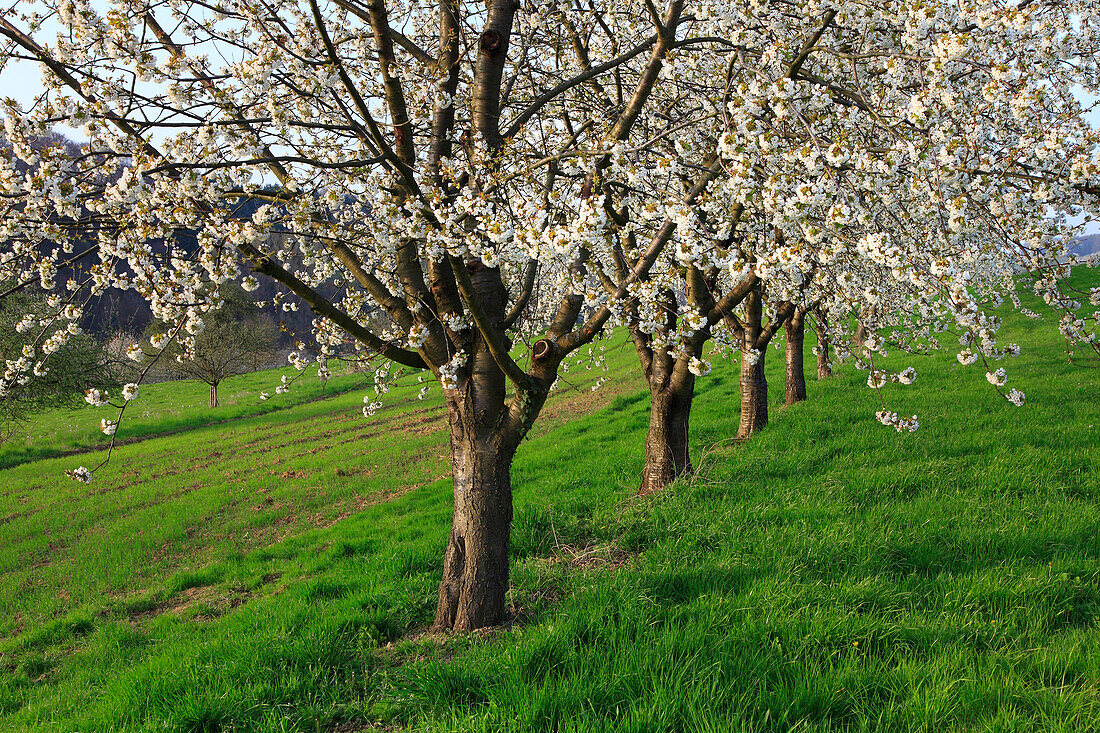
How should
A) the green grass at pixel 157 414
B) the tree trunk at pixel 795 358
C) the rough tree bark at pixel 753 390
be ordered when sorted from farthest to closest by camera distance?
the green grass at pixel 157 414 < the tree trunk at pixel 795 358 < the rough tree bark at pixel 753 390

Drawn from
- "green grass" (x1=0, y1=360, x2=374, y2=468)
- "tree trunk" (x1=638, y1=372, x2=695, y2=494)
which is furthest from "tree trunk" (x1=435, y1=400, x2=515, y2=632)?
"green grass" (x1=0, y1=360, x2=374, y2=468)

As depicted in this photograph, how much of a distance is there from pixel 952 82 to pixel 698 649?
4169 mm

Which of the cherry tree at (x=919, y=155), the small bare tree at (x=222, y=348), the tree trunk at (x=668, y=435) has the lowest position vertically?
the tree trunk at (x=668, y=435)

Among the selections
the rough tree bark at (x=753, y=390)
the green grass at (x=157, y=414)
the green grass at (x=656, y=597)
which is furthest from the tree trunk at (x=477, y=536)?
the green grass at (x=157, y=414)

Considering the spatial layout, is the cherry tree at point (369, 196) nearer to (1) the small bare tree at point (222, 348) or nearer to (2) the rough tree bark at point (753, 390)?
(2) the rough tree bark at point (753, 390)

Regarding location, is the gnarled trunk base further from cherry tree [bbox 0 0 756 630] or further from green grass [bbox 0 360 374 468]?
green grass [bbox 0 360 374 468]

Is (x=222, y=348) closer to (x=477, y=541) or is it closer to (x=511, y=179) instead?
(x=477, y=541)

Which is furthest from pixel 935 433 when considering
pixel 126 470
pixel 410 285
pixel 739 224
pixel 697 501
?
pixel 126 470

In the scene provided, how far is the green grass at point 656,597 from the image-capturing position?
10.2 ft

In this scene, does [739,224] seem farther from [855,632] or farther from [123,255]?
[123,255]

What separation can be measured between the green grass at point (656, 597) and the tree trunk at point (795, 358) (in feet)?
1.65

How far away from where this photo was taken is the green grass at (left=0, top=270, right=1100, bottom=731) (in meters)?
3.11

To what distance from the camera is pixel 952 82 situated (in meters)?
4.03

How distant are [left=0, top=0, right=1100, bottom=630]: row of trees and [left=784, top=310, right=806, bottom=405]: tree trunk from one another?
276 inches
